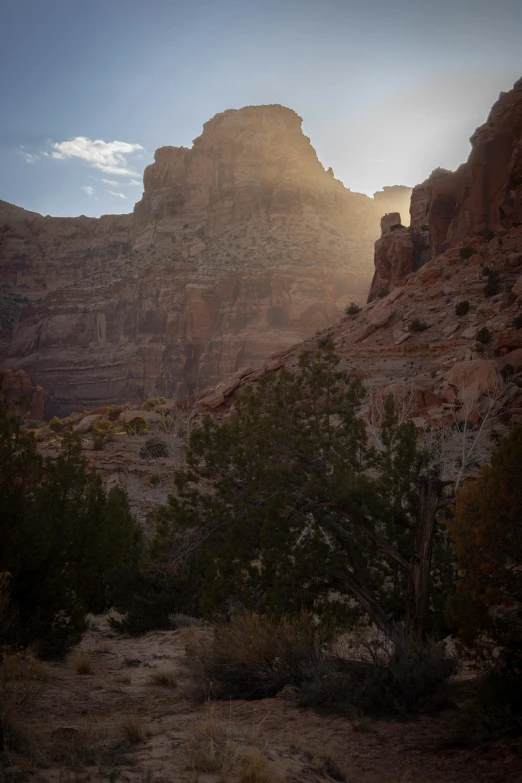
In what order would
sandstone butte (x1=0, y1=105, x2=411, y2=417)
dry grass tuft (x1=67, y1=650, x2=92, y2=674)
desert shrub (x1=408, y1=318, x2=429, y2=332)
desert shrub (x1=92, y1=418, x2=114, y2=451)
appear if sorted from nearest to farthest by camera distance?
1. dry grass tuft (x1=67, y1=650, x2=92, y2=674)
2. desert shrub (x1=408, y1=318, x2=429, y2=332)
3. desert shrub (x1=92, y1=418, x2=114, y2=451)
4. sandstone butte (x1=0, y1=105, x2=411, y2=417)

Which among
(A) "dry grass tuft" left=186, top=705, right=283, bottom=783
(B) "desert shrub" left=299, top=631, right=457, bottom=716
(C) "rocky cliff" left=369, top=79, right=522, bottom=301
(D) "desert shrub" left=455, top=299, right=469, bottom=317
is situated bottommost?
(B) "desert shrub" left=299, top=631, right=457, bottom=716

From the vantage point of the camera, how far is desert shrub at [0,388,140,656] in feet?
33.5

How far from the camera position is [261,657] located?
A: 28.6 ft

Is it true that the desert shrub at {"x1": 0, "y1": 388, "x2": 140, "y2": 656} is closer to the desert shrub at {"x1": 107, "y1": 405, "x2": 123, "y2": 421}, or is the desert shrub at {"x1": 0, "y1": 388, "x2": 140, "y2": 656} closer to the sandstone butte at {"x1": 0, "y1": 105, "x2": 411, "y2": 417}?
the desert shrub at {"x1": 107, "y1": 405, "x2": 123, "y2": 421}

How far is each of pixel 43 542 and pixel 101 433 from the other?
117 feet

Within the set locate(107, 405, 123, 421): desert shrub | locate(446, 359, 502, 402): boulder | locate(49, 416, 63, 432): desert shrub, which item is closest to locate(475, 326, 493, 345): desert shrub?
locate(446, 359, 502, 402): boulder

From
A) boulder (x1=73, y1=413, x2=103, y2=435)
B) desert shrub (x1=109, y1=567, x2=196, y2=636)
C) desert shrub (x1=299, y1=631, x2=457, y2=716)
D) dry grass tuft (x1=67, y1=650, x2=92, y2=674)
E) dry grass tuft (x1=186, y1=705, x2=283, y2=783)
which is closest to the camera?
dry grass tuft (x1=186, y1=705, x2=283, y2=783)

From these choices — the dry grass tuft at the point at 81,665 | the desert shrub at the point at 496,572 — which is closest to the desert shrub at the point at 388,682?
the desert shrub at the point at 496,572

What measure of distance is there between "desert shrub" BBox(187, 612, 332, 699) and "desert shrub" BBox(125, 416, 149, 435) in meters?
37.1

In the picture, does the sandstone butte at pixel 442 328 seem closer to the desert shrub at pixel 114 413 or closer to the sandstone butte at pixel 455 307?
the sandstone butte at pixel 455 307

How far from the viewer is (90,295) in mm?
107938

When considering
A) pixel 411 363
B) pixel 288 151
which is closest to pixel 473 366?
pixel 411 363

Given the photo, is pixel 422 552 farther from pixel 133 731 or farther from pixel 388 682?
pixel 133 731

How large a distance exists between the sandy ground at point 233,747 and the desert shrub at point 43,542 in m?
1.91
